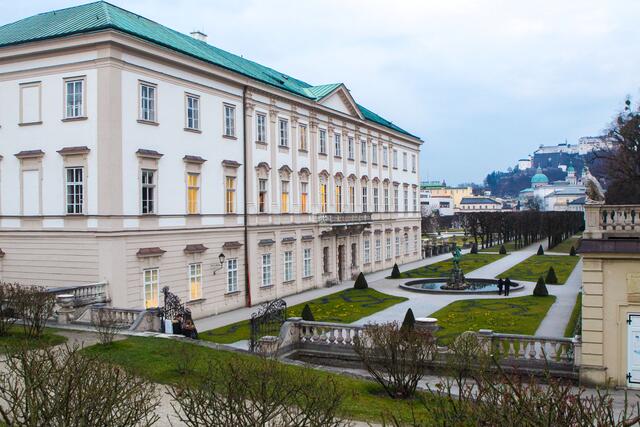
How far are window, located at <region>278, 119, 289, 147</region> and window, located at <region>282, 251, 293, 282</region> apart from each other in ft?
20.8

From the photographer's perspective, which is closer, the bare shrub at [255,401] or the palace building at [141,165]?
the bare shrub at [255,401]

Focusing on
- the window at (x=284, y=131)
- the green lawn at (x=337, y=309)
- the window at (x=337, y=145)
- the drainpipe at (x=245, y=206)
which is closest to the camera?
the green lawn at (x=337, y=309)

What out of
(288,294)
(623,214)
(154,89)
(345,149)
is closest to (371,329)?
(623,214)

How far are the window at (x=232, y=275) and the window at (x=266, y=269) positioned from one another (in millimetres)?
2568

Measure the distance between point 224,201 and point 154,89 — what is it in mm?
6715

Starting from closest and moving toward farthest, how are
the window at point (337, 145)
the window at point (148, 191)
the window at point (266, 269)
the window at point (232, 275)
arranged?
the window at point (148, 191)
the window at point (232, 275)
the window at point (266, 269)
the window at point (337, 145)

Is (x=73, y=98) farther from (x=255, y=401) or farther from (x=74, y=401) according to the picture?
(x=255, y=401)

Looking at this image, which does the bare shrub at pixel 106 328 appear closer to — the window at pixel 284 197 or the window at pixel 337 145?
the window at pixel 284 197

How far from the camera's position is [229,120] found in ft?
102

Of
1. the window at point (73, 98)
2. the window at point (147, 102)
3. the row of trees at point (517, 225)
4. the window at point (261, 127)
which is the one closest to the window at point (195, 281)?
the window at point (147, 102)

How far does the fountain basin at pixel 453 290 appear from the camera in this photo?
3641 cm

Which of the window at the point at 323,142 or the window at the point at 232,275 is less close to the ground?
the window at the point at 323,142

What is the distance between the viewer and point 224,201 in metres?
30.5

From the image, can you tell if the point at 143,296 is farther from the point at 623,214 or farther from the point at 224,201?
the point at 623,214
